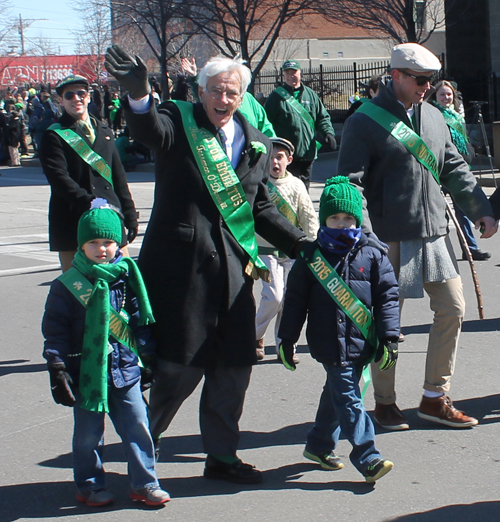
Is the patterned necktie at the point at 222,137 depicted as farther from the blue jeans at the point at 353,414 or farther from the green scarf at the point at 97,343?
the blue jeans at the point at 353,414

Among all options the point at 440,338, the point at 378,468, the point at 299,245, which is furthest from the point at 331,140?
the point at 378,468

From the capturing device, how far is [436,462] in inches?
168

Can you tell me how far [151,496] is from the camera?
3791 millimetres

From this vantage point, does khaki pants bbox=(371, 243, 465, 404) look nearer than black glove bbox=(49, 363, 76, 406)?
No

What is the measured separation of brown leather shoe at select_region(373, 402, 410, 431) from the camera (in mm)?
4738

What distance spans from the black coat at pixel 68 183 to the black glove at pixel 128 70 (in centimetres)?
234

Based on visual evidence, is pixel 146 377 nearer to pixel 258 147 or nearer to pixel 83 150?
pixel 258 147

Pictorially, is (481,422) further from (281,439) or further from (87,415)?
(87,415)

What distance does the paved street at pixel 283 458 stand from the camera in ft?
12.4

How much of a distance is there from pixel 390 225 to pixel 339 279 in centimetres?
85

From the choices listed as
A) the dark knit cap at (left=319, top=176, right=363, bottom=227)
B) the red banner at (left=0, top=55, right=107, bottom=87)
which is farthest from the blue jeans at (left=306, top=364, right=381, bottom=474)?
the red banner at (left=0, top=55, right=107, bottom=87)

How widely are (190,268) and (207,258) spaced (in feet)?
0.29

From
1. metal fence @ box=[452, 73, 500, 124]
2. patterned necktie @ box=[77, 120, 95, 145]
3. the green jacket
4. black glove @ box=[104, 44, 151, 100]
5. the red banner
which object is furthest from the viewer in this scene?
the red banner

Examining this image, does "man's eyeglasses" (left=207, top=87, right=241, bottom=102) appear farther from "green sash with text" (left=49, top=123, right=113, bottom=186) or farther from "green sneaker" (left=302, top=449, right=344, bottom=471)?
"green sash with text" (left=49, top=123, right=113, bottom=186)
